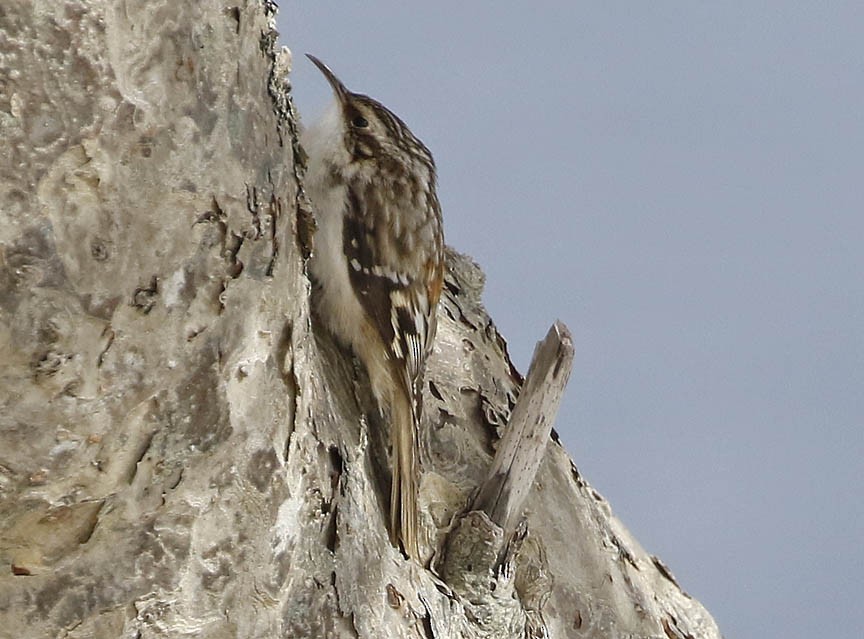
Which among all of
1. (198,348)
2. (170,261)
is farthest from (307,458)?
(170,261)

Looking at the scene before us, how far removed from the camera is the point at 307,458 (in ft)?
6.39

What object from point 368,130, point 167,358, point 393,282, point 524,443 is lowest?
point 167,358

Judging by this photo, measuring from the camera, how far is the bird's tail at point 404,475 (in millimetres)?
2270

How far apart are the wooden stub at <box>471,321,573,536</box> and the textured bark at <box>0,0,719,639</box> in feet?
1.50

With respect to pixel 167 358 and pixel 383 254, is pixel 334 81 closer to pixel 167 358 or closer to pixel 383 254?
pixel 383 254

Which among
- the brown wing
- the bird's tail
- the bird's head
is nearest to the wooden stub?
the brown wing

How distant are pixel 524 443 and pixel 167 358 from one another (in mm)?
1189

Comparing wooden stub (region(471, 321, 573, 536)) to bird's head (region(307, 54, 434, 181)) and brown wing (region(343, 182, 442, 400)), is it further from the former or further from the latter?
bird's head (region(307, 54, 434, 181))

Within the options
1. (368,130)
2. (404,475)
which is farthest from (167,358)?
(368,130)

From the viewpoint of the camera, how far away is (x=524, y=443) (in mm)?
2699

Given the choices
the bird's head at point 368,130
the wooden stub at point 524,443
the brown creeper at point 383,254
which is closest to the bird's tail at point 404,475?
the brown creeper at point 383,254

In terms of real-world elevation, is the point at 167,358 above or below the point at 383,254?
below

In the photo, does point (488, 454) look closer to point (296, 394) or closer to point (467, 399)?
point (467, 399)

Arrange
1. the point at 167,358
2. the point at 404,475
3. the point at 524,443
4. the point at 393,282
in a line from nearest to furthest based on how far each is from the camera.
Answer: the point at 167,358 → the point at 404,475 → the point at 393,282 → the point at 524,443
